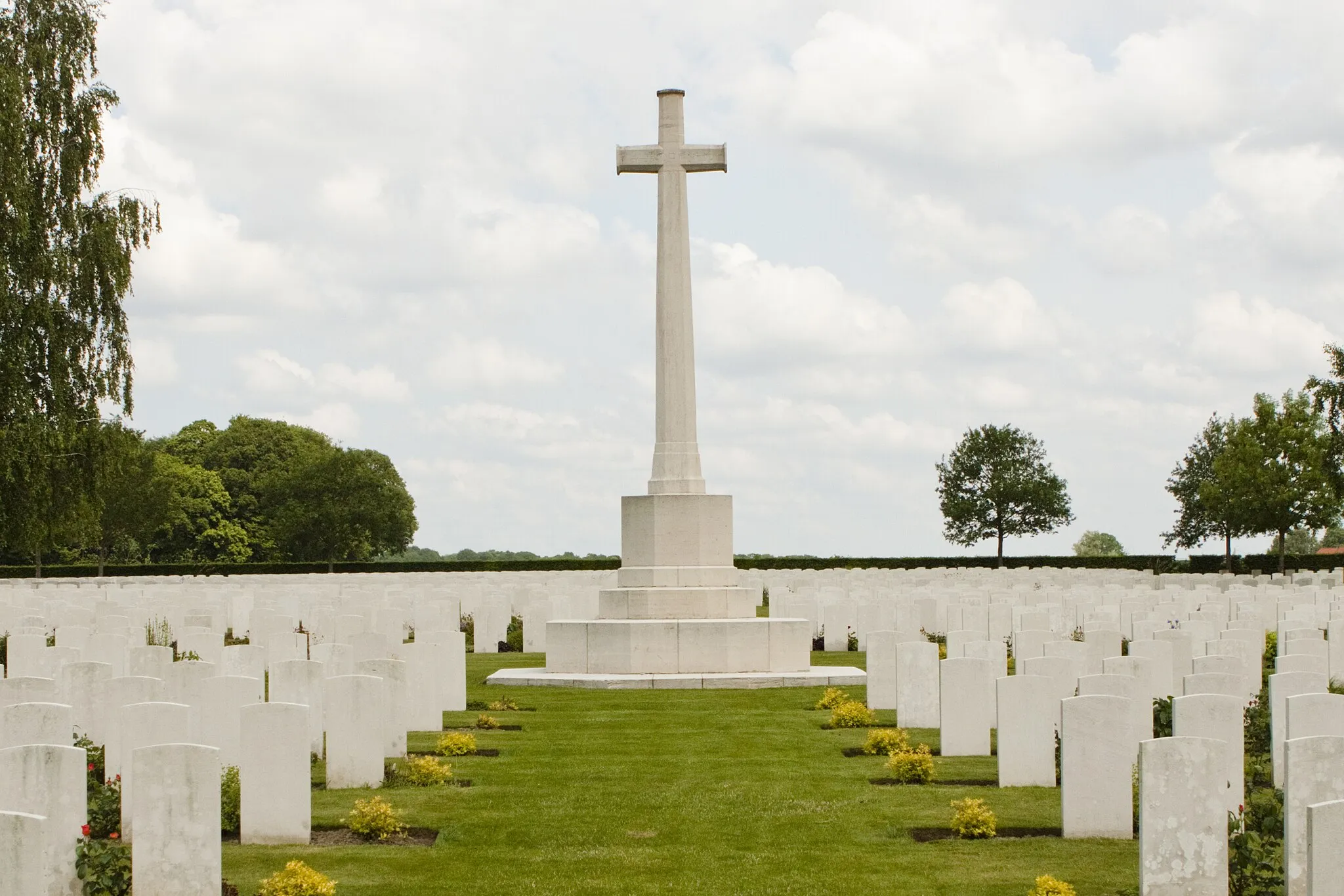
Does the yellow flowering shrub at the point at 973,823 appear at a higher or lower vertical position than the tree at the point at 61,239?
lower

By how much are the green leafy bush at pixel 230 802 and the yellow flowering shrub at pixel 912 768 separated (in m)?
4.70

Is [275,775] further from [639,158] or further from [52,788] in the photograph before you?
[639,158]

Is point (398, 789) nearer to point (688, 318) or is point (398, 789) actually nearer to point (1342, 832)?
point (1342, 832)

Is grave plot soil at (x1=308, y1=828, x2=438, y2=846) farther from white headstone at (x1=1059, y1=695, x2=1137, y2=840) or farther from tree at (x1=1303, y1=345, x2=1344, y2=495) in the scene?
tree at (x1=1303, y1=345, x2=1344, y2=495)

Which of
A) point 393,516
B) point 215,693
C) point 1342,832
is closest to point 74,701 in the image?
point 215,693

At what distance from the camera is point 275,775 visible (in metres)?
9.01

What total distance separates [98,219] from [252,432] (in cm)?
4981

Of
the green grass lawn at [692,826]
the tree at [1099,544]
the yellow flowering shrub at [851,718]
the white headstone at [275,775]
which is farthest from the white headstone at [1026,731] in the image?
the tree at [1099,544]

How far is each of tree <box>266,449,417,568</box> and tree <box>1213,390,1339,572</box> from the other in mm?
33897

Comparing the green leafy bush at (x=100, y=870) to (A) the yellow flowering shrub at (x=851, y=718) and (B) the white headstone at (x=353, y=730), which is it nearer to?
(B) the white headstone at (x=353, y=730)

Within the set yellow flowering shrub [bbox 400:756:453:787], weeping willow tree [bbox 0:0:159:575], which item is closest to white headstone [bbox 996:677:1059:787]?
yellow flowering shrub [bbox 400:756:453:787]

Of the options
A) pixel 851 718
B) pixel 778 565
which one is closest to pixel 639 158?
pixel 851 718

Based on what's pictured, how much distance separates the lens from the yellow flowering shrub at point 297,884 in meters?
7.35

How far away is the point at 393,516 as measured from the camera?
6519 cm
